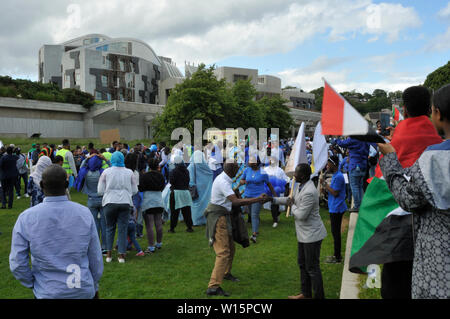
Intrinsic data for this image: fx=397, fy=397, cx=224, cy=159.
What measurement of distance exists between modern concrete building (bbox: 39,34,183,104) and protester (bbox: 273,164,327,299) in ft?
206

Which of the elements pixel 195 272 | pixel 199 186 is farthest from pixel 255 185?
pixel 195 272

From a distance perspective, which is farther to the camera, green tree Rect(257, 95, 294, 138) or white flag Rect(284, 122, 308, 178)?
green tree Rect(257, 95, 294, 138)

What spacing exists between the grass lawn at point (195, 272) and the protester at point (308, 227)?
0.82m

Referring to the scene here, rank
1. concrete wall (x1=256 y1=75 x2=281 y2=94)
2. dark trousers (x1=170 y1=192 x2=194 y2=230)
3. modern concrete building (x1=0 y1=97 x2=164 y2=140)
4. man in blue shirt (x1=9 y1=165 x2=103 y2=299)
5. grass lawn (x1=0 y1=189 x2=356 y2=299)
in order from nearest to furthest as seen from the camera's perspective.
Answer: man in blue shirt (x1=9 y1=165 x2=103 y2=299) < grass lawn (x1=0 y1=189 x2=356 y2=299) < dark trousers (x1=170 y1=192 x2=194 y2=230) < modern concrete building (x1=0 y1=97 x2=164 y2=140) < concrete wall (x1=256 y1=75 x2=281 y2=94)

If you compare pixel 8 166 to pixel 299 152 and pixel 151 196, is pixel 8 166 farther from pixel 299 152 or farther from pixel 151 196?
pixel 299 152

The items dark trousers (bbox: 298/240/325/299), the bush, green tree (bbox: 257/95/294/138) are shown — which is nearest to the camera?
dark trousers (bbox: 298/240/325/299)

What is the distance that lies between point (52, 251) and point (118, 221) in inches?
169

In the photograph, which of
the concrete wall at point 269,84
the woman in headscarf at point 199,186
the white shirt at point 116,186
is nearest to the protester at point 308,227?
the white shirt at point 116,186

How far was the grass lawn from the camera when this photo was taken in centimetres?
600

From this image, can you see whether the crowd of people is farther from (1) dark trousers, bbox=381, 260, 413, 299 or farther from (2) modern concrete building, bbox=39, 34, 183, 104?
(2) modern concrete building, bbox=39, 34, 183, 104

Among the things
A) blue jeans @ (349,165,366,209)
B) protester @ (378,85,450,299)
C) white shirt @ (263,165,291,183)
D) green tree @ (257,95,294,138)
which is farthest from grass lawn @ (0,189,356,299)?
green tree @ (257,95,294,138)

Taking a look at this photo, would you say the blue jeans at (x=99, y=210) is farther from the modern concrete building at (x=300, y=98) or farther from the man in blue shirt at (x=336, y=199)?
the modern concrete building at (x=300, y=98)

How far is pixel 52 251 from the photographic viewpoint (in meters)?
3.11

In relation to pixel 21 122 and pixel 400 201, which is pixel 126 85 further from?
pixel 400 201
